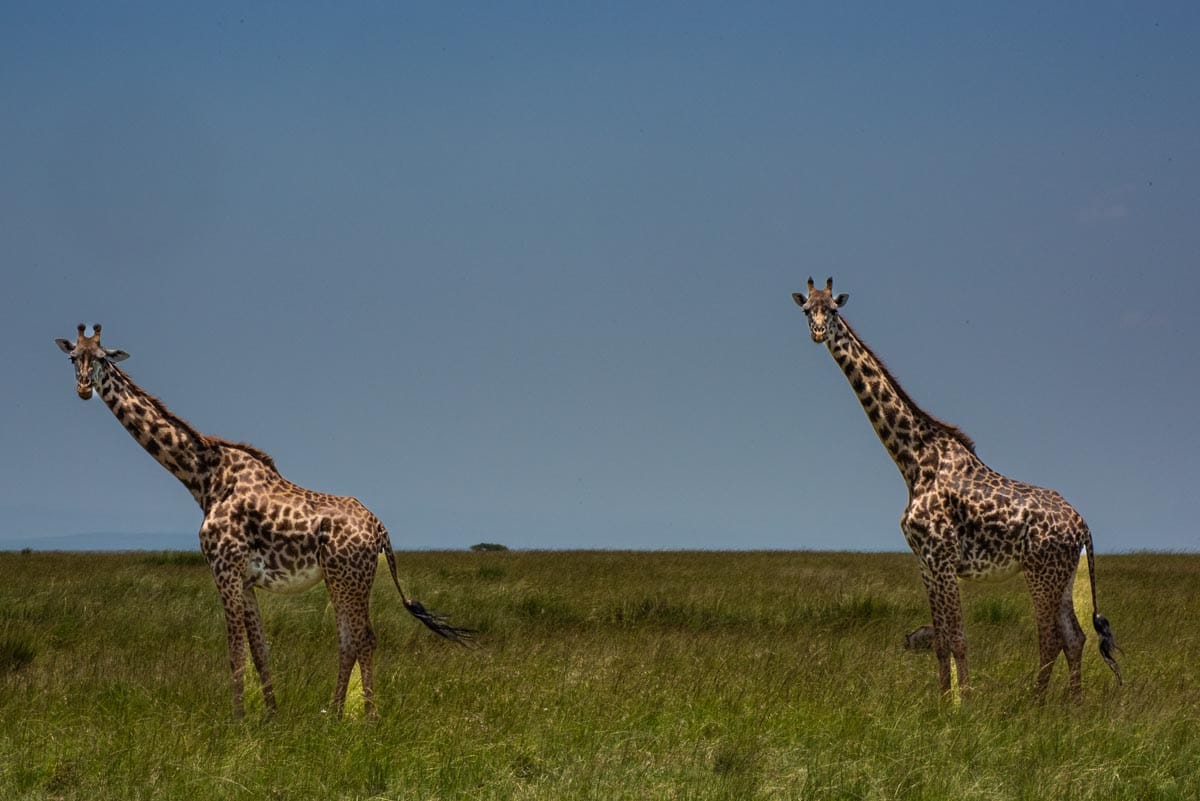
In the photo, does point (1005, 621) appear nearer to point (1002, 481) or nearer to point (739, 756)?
point (1002, 481)

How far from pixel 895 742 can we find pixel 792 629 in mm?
8226

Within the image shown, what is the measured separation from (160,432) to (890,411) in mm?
6296

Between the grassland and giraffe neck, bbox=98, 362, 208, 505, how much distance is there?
184 cm

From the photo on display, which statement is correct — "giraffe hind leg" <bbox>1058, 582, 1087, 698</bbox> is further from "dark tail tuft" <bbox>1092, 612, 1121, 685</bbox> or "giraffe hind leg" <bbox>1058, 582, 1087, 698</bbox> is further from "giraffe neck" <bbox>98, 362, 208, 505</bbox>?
"giraffe neck" <bbox>98, 362, 208, 505</bbox>

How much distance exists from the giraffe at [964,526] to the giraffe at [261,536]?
14.0 ft

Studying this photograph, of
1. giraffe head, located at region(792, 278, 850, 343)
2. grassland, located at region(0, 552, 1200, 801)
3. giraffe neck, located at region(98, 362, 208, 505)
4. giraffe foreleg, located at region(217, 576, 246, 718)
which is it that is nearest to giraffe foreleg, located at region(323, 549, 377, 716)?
grassland, located at region(0, 552, 1200, 801)

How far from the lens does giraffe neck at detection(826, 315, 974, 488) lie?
35.9ft

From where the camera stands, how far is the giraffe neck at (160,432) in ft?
33.5

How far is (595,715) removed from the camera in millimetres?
9781

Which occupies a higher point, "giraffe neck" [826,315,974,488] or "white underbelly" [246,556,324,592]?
"giraffe neck" [826,315,974,488]

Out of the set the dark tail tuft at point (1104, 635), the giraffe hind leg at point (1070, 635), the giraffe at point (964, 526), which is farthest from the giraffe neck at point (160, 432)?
the dark tail tuft at point (1104, 635)

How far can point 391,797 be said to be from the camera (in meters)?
7.83

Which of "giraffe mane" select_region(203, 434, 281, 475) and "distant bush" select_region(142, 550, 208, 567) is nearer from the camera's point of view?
"giraffe mane" select_region(203, 434, 281, 475)

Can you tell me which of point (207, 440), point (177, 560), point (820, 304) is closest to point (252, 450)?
point (207, 440)
